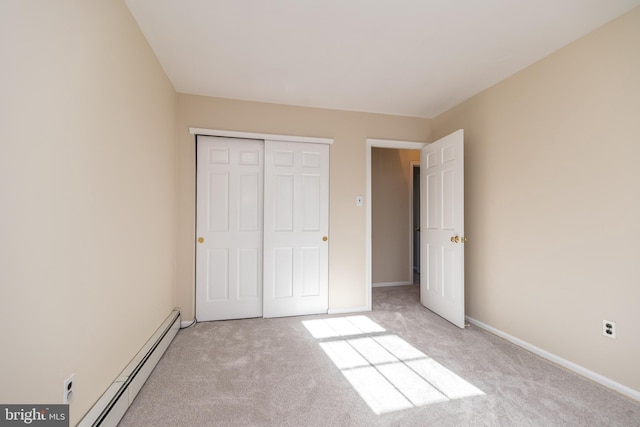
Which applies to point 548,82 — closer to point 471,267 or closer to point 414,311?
point 471,267

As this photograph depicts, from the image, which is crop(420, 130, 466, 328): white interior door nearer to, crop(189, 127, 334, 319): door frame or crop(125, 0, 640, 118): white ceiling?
crop(125, 0, 640, 118): white ceiling

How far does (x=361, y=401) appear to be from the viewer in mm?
1720

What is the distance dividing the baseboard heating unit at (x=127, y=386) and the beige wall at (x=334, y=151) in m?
0.80

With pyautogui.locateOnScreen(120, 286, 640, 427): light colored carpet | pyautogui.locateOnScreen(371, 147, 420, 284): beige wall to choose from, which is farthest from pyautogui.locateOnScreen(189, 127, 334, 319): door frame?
pyautogui.locateOnScreen(371, 147, 420, 284): beige wall

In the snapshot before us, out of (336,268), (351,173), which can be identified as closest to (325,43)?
(351,173)

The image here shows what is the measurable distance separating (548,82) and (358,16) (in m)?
1.73

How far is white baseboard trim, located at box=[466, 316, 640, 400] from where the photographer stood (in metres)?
1.78

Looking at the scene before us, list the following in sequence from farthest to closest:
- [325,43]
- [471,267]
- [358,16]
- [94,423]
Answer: [471,267] < [325,43] < [358,16] < [94,423]

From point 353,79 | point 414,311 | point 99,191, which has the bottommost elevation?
point 414,311

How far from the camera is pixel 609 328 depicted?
1883 millimetres

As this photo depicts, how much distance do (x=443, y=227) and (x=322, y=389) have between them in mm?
2203

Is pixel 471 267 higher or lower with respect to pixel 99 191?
lower

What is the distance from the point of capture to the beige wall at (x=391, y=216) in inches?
186

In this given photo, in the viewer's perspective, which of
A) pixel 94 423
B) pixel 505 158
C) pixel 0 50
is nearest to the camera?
pixel 0 50
